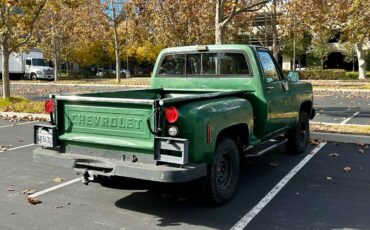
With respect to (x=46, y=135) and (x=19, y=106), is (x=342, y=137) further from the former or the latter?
(x=19, y=106)

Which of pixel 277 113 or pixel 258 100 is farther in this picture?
pixel 277 113

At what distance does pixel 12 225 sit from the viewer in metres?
4.86

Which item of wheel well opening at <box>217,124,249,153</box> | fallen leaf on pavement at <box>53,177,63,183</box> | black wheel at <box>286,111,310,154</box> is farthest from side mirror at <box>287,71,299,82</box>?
fallen leaf on pavement at <box>53,177,63,183</box>

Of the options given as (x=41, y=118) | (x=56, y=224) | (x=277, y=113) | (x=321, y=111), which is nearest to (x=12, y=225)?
(x=56, y=224)

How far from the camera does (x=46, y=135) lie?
5.52 m

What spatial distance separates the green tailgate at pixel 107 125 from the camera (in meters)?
4.88

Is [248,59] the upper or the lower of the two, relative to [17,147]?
upper

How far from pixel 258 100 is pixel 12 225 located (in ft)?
11.6

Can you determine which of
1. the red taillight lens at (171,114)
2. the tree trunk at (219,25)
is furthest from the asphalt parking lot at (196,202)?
the tree trunk at (219,25)

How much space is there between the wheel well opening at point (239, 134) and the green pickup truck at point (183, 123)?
0.04 ft

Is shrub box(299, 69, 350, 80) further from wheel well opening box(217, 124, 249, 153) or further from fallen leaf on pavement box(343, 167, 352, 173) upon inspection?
wheel well opening box(217, 124, 249, 153)

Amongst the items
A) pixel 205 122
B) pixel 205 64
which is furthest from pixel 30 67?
pixel 205 122

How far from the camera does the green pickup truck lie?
15.5 feet

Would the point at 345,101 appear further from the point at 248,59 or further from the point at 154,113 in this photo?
the point at 154,113
